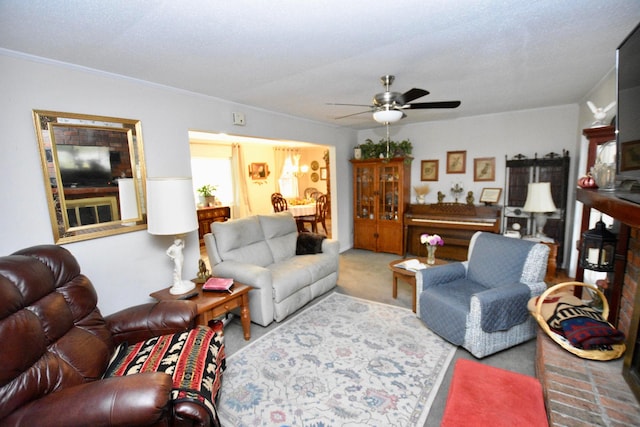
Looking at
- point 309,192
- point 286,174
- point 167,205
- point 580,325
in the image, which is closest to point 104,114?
point 167,205

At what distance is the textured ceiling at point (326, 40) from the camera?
1450mm

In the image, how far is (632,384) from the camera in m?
→ 1.36

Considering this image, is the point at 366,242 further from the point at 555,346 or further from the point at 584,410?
the point at 584,410

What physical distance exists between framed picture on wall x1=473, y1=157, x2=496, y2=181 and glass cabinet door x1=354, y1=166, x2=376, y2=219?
1651 millimetres

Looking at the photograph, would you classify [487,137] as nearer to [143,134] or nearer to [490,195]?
[490,195]

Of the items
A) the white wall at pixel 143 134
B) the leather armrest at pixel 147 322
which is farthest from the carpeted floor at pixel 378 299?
the white wall at pixel 143 134

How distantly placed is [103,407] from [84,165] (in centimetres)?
182

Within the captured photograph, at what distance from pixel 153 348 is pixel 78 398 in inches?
22.9

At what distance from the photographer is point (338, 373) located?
2160 mm

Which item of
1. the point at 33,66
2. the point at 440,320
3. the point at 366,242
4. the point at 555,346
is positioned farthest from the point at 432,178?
the point at 33,66

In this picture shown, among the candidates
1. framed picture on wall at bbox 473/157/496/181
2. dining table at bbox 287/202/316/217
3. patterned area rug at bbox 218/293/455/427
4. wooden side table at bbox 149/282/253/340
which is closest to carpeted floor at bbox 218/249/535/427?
patterned area rug at bbox 218/293/455/427

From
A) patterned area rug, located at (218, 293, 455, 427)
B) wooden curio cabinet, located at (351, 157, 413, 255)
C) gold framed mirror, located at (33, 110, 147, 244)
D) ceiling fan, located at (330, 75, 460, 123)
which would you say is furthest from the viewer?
→ wooden curio cabinet, located at (351, 157, 413, 255)

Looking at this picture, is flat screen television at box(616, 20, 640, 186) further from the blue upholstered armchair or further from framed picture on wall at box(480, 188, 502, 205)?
framed picture on wall at box(480, 188, 502, 205)

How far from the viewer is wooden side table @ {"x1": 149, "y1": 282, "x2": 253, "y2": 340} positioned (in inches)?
88.5
